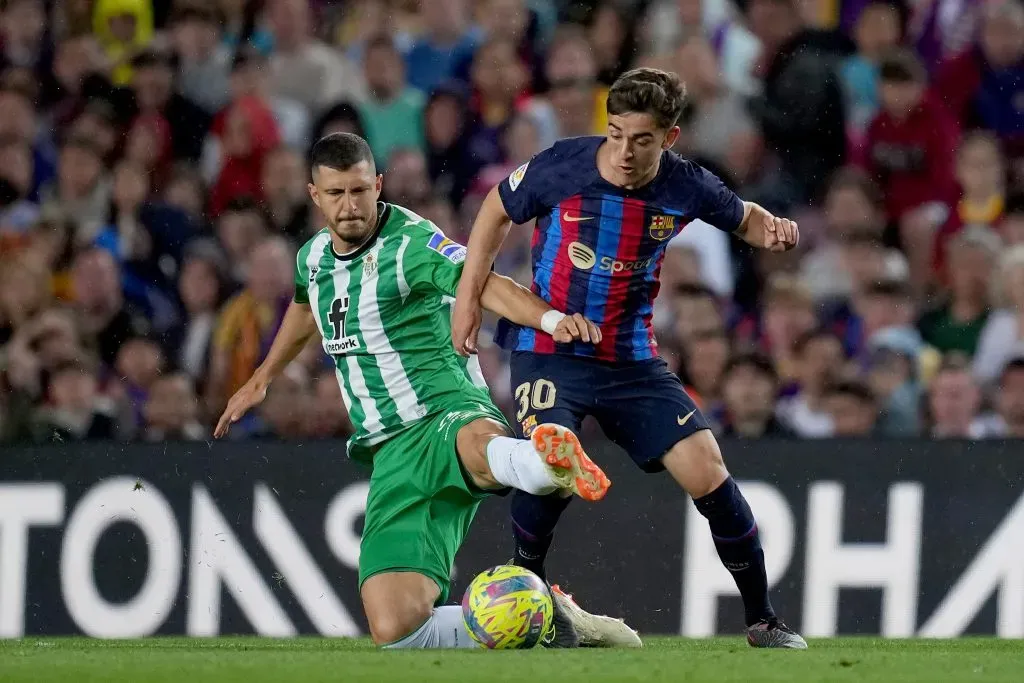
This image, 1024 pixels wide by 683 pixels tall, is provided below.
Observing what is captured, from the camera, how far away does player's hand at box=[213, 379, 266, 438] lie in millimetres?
7078

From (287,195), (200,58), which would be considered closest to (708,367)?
(287,195)

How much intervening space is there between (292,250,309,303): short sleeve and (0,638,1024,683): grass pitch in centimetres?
141

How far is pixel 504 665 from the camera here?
521 centimetres

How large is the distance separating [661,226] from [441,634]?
5.59 ft

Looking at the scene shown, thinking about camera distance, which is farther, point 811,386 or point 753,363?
point 811,386

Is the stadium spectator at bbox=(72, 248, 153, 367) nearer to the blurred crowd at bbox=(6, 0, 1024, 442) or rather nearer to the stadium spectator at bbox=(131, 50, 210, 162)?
the blurred crowd at bbox=(6, 0, 1024, 442)

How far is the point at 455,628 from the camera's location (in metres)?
6.57

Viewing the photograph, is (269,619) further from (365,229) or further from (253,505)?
(365,229)

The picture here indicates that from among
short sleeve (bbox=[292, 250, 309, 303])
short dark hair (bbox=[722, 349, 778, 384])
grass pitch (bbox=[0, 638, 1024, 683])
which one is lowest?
grass pitch (bbox=[0, 638, 1024, 683])

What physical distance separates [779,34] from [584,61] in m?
1.17

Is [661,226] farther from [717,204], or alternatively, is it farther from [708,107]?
[708,107]

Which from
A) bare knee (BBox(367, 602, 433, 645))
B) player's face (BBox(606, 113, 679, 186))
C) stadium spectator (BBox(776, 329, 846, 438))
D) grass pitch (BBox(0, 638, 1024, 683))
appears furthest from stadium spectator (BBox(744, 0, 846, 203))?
bare knee (BBox(367, 602, 433, 645))

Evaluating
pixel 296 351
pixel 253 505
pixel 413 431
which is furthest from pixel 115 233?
pixel 413 431

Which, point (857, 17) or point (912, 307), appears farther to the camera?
point (857, 17)
